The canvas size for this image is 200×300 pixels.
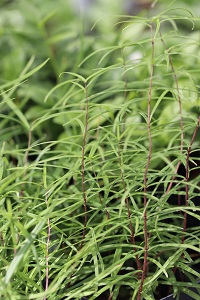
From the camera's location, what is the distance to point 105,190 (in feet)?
2.15

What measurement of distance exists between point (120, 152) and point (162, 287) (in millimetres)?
195

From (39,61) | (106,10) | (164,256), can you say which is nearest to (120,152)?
(164,256)

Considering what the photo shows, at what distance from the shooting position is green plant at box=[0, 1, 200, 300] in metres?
0.60

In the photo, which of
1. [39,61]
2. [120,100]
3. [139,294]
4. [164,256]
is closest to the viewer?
[139,294]

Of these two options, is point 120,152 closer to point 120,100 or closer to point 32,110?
point 120,100

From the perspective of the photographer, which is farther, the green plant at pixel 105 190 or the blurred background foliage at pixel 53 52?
the blurred background foliage at pixel 53 52

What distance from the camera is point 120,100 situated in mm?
1104

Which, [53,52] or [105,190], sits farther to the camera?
[53,52]

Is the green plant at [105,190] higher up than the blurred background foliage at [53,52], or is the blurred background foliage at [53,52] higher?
the green plant at [105,190]

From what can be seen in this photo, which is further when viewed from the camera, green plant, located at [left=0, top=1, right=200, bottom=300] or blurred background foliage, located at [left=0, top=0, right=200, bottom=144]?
blurred background foliage, located at [left=0, top=0, right=200, bottom=144]

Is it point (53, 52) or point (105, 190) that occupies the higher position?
point (105, 190)

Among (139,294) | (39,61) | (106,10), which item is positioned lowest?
(106,10)

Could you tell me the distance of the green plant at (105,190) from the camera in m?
0.60

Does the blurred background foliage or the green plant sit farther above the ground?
the green plant
